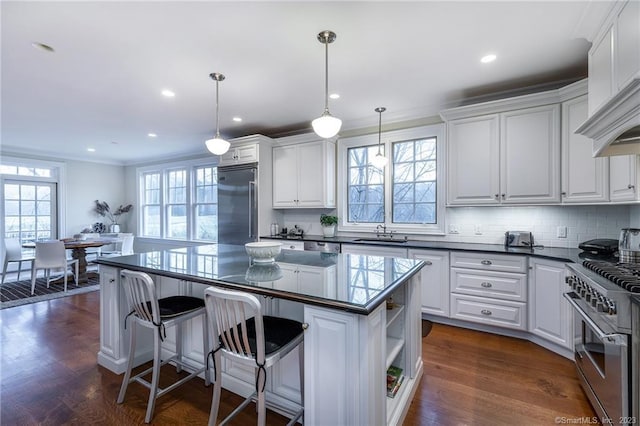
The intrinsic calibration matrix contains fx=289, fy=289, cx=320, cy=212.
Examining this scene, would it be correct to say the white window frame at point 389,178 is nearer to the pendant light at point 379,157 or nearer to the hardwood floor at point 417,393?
the pendant light at point 379,157

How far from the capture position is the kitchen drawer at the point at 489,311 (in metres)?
2.85

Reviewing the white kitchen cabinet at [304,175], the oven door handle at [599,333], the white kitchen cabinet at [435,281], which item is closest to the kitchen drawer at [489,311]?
the white kitchen cabinet at [435,281]

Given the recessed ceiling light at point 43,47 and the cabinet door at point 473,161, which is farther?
the cabinet door at point 473,161

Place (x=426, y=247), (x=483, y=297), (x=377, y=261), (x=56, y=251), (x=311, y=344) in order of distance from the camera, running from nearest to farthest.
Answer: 1. (x=311, y=344)
2. (x=377, y=261)
3. (x=483, y=297)
4. (x=426, y=247)
5. (x=56, y=251)

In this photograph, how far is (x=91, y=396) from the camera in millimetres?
2043

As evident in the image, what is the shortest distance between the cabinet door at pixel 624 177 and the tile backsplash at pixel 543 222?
1.38 ft

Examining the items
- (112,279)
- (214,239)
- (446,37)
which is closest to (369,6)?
(446,37)

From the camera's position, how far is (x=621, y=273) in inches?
64.5

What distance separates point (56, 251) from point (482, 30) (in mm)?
6221

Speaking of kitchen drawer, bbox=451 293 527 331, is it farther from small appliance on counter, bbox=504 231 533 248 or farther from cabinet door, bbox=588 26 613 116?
cabinet door, bbox=588 26 613 116

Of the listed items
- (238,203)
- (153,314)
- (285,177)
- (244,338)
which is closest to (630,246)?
(244,338)

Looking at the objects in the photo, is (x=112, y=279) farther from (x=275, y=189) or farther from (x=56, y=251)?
(x=56, y=251)

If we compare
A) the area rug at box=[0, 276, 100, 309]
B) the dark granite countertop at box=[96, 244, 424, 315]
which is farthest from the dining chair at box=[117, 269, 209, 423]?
the area rug at box=[0, 276, 100, 309]

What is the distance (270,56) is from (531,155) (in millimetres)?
2685
